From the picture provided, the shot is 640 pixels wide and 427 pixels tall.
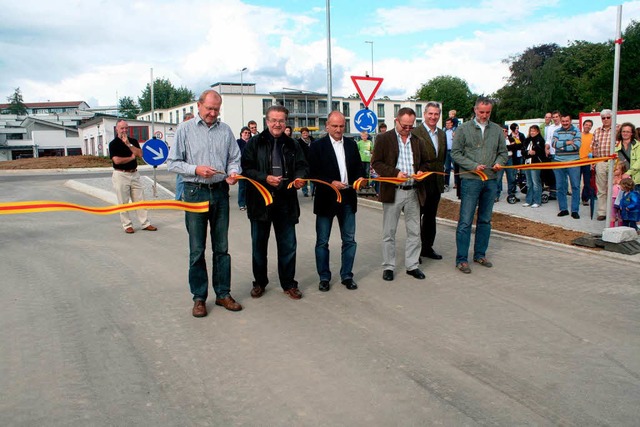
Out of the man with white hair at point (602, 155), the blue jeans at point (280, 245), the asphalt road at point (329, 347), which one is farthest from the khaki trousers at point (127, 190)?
the man with white hair at point (602, 155)

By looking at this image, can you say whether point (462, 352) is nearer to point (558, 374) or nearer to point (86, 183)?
point (558, 374)

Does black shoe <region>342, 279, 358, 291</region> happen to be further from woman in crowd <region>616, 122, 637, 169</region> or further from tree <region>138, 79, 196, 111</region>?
tree <region>138, 79, 196, 111</region>

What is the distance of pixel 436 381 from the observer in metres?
3.99

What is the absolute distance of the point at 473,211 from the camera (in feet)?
24.4

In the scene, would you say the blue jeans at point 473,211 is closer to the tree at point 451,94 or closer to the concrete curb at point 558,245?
the concrete curb at point 558,245

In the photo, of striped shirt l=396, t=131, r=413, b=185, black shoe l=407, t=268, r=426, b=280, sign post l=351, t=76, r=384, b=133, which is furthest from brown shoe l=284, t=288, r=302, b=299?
sign post l=351, t=76, r=384, b=133

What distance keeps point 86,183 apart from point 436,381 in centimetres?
1783

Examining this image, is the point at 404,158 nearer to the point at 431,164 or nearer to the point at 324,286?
the point at 431,164

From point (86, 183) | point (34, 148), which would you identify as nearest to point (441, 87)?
point (34, 148)

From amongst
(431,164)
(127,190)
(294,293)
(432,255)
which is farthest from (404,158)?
(127,190)

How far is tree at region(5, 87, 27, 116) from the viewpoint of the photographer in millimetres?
152375

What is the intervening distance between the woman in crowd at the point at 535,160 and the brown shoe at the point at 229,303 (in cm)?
899

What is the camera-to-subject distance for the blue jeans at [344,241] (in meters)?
6.56

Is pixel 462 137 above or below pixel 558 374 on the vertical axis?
above
